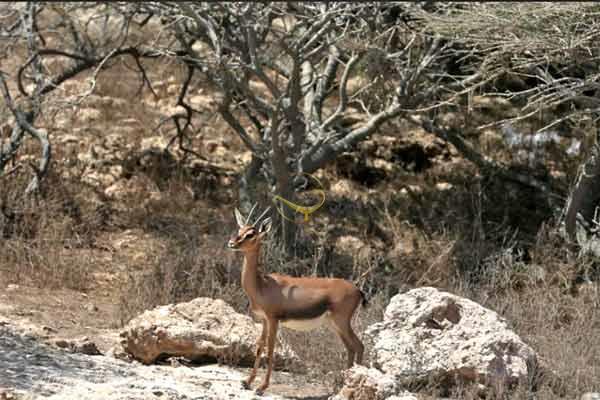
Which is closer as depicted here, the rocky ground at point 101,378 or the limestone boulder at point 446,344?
the rocky ground at point 101,378

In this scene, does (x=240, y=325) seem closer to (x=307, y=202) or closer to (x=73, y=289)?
(x=73, y=289)

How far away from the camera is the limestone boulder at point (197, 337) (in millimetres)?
7688

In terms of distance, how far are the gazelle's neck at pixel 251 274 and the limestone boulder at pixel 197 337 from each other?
0.78 metres

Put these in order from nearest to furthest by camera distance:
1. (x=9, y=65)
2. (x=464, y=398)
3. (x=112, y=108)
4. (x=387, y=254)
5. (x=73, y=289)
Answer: (x=464, y=398) → (x=73, y=289) → (x=387, y=254) → (x=112, y=108) → (x=9, y=65)

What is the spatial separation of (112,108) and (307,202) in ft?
13.0

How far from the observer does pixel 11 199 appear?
11438mm

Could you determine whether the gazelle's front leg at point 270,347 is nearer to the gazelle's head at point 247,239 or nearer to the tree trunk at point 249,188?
the gazelle's head at point 247,239

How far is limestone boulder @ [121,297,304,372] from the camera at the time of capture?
25.2 feet

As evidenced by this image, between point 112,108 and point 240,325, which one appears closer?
point 240,325

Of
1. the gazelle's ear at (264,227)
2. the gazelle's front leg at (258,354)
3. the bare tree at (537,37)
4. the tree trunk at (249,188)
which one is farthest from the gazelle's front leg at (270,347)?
the tree trunk at (249,188)

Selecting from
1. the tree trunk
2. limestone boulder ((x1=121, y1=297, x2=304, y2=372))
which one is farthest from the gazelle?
the tree trunk

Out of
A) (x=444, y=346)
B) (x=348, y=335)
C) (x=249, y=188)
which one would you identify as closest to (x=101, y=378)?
(x=348, y=335)

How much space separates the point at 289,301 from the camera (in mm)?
7047

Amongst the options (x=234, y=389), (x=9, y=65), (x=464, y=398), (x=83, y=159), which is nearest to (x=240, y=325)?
(x=234, y=389)
